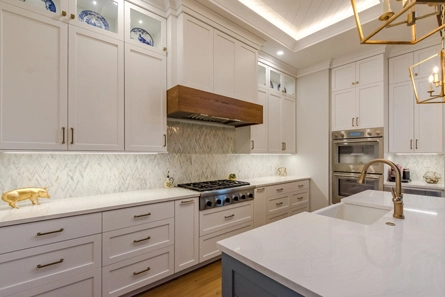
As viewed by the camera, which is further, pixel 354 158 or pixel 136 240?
pixel 354 158

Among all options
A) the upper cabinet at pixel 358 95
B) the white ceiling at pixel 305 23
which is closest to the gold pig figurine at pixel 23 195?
the white ceiling at pixel 305 23

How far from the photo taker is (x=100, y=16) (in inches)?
77.1

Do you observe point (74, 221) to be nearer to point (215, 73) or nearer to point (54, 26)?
point (54, 26)

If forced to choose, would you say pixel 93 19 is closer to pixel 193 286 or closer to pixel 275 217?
pixel 193 286

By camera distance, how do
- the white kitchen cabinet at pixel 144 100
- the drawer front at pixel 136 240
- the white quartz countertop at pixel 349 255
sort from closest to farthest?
the white quartz countertop at pixel 349 255, the drawer front at pixel 136 240, the white kitchen cabinet at pixel 144 100

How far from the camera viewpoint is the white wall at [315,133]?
11.9ft

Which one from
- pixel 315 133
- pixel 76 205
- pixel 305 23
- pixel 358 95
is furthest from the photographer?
pixel 315 133

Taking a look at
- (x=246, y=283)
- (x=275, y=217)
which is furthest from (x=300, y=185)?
(x=246, y=283)

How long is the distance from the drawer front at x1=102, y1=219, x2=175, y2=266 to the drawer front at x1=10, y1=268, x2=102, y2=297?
0.41 feet

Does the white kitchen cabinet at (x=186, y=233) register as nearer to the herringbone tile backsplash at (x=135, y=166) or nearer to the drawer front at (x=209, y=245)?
the drawer front at (x=209, y=245)

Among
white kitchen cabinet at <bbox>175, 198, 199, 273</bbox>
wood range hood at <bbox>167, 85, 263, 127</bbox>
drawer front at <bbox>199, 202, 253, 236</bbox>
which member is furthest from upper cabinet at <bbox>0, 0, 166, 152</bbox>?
drawer front at <bbox>199, 202, 253, 236</bbox>

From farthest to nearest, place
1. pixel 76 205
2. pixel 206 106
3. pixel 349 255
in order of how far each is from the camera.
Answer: pixel 206 106
pixel 76 205
pixel 349 255

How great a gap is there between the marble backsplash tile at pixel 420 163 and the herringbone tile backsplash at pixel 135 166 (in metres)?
2.30

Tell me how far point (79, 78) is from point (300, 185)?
3352mm
